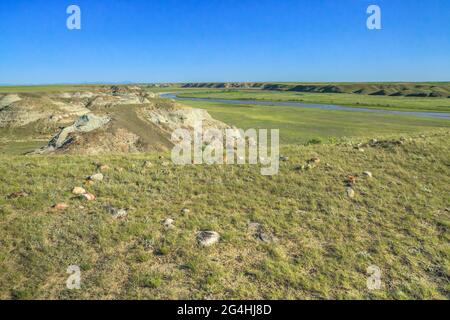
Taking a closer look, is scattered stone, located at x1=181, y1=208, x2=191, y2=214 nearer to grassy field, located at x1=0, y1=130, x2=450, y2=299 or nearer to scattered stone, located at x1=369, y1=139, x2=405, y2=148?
grassy field, located at x1=0, y1=130, x2=450, y2=299

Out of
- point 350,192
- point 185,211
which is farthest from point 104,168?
point 350,192

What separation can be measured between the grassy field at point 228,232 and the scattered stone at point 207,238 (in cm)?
17

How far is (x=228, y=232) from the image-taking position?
28.3 ft

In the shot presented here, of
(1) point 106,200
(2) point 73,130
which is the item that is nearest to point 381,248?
(1) point 106,200

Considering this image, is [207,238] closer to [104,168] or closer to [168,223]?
Result: [168,223]

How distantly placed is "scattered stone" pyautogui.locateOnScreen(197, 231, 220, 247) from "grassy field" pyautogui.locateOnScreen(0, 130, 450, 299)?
17cm

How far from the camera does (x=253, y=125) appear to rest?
197 ft

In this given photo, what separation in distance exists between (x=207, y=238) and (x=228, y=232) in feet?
2.21

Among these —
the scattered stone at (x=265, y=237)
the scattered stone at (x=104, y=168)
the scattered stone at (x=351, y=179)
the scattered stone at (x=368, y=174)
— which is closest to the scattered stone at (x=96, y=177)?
the scattered stone at (x=104, y=168)

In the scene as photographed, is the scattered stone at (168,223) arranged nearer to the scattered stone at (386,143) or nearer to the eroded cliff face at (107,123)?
the scattered stone at (386,143)

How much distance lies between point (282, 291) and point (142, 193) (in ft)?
20.1

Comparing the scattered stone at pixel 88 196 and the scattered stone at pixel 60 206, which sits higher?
the scattered stone at pixel 88 196

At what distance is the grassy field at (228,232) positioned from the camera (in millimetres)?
6727

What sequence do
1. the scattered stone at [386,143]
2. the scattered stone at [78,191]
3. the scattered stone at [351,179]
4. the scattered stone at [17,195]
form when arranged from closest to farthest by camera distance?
the scattered stone at [17,195] < the scattered stone at [78,191] < the scattered stone at [351,179] < the scattered stone at [386,143]
